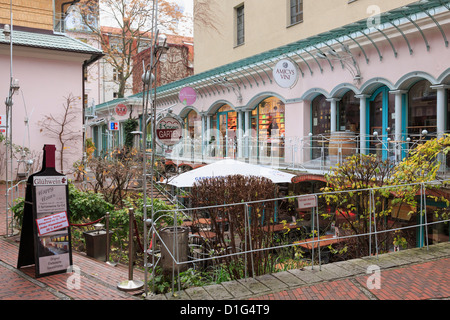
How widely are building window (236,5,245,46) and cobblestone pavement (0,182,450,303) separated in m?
21.1

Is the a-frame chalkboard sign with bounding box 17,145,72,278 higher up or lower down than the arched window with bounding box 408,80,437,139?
lower down

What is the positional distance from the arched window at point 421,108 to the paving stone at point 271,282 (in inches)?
345

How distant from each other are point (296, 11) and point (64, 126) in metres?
12.8

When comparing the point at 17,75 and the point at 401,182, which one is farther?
the point at 17,75

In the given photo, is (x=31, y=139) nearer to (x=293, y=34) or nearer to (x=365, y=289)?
(x=293, y=34)

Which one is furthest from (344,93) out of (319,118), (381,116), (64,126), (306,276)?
(64,126)

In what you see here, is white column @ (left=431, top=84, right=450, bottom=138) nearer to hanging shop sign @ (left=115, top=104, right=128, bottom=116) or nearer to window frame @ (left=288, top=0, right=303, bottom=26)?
window frame @ (left=288, top=0, right=303, bottom=26)

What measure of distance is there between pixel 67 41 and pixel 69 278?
1702cm

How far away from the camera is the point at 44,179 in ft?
21.1

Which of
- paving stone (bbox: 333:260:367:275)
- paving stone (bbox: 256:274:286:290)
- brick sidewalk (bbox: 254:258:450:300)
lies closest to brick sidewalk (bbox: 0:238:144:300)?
paving stone (bbox: 256:274:286:290)

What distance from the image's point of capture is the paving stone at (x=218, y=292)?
4969 mm

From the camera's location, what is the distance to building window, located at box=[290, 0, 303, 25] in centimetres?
2015
